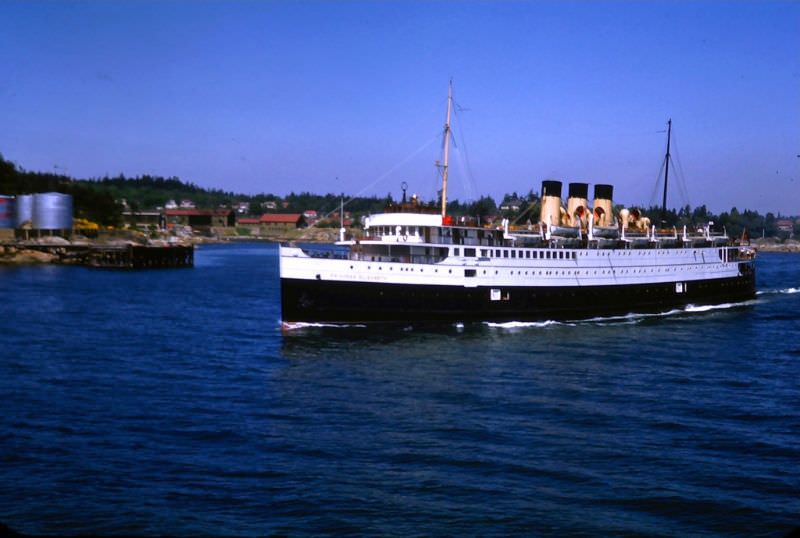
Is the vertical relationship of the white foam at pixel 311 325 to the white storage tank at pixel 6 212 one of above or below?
below

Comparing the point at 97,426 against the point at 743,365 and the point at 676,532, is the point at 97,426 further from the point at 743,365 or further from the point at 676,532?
the point at 743,365

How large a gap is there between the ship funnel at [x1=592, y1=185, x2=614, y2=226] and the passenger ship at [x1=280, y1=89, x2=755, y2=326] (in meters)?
0.12

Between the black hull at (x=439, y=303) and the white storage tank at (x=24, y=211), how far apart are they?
7787cm

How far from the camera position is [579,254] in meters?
40.7

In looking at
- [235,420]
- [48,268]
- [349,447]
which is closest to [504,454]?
[349,447]

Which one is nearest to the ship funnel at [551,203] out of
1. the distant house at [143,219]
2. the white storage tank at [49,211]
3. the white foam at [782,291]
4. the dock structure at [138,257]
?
the white foam at [782,291]

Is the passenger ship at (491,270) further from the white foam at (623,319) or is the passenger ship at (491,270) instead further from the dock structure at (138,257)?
the dock structure at (138,257)

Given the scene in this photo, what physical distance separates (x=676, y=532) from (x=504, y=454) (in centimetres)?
471

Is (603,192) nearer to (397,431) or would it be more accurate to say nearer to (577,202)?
(577,202)

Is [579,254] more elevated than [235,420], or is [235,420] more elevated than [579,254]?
[579,254]

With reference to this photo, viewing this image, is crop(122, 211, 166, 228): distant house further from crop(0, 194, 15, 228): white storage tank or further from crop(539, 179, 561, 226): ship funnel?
crop(539, 179, 561, 226): ship funnel

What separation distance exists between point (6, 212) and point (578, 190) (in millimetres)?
80502

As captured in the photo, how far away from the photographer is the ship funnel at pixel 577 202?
45656mm

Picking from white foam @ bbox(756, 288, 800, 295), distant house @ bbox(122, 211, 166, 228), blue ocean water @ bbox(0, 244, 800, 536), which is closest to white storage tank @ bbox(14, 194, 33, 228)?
distant house @ bbox(122, 211, 166, 228)
